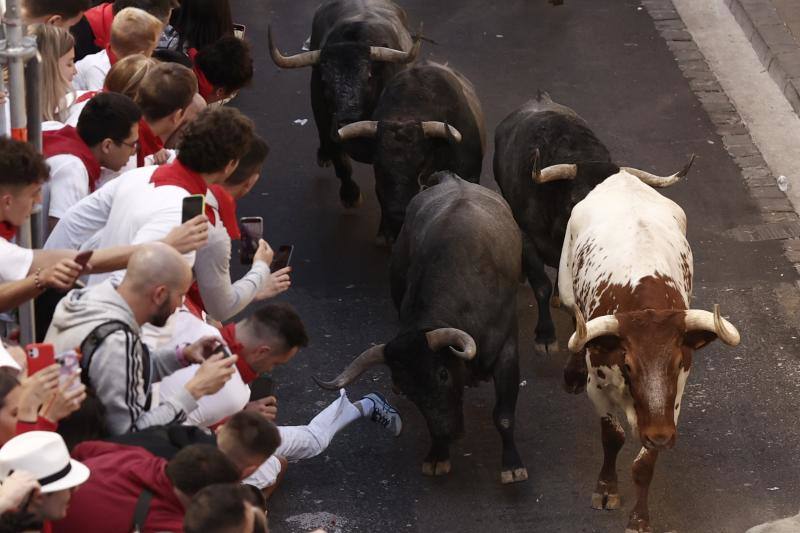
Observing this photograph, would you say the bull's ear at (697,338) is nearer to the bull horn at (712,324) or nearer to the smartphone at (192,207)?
the bull horn at (712,324)

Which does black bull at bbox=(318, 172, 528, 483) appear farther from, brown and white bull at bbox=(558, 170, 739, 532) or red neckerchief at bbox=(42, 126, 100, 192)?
red neckerchief at bbox=(42, 126, 100, 192)

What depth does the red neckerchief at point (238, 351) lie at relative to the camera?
22.2ft

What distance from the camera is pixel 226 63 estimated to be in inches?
362

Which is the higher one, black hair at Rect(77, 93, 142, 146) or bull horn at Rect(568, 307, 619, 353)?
black hair at Rect(77, 93, 142, 146)

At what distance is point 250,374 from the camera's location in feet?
22.5

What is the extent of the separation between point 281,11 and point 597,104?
4.19 meters

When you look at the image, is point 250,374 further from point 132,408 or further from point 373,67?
point 373,67

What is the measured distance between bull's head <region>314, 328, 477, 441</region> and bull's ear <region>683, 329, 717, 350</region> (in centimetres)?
123

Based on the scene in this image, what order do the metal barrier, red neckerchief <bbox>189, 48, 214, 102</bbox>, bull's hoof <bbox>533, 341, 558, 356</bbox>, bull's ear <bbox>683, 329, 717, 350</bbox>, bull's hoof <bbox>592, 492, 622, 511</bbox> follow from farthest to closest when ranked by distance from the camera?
1. bull's hoof <bbox>533, 341, 558, 356</bbox>
2. red neckerchief <bbox>189, 48, 214, 102</bbox>
3. bull's hoof <bbox>592, 492, 622, 511</bbox>
4. bull's ear <bbox>683, 329, 717, 350</bbox>
5. the metal barrier

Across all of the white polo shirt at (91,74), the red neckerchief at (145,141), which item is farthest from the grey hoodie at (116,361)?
the white polo shirt at (91,74)

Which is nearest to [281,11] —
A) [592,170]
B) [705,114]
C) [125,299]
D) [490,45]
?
[490,45]

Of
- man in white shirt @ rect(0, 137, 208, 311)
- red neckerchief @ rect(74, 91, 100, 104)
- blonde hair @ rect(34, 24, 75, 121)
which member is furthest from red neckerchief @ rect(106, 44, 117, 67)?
man in white shirt @ rect(0, 137, 208, 311)

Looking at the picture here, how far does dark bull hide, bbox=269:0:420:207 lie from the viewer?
38.1 feet

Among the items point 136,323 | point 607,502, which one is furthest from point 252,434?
point 607,502
